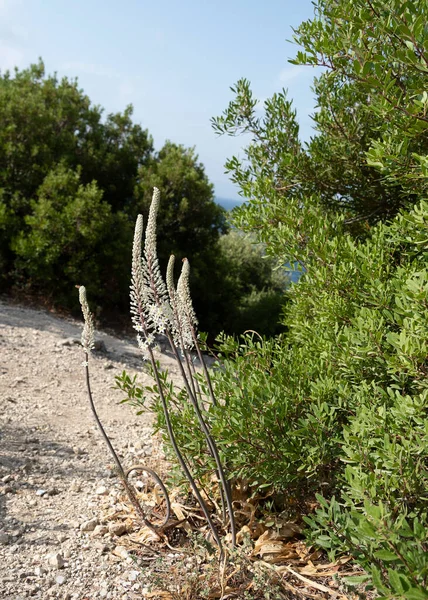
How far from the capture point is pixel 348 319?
3.14m

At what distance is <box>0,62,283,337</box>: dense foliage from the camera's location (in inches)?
412

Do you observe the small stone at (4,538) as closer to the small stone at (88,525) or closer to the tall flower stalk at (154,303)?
the small stone at (88,525)

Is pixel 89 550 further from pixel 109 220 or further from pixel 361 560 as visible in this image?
pixel 109 220

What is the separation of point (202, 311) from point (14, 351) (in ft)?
20.5

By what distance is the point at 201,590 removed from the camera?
8.73ft

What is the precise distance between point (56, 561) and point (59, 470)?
4.31ft

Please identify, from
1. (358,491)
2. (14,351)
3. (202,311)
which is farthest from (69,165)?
(358,491)

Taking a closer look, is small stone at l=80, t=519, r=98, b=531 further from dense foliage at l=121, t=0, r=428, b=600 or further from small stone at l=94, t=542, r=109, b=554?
dense foliage at l=121, t=0, r=428, b=600

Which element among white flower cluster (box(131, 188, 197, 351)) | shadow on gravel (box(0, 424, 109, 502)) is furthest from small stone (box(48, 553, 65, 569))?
white flower cluster (box(131, 188, 197, 351))

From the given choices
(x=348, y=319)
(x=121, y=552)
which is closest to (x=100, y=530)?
(x=121, y=552)

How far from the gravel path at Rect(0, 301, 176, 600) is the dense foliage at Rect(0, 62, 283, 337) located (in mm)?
2975

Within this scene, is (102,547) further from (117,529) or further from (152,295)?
(152,295)

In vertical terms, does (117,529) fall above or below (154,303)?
below

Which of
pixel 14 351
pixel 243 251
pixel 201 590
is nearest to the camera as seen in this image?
pixel 201 590
